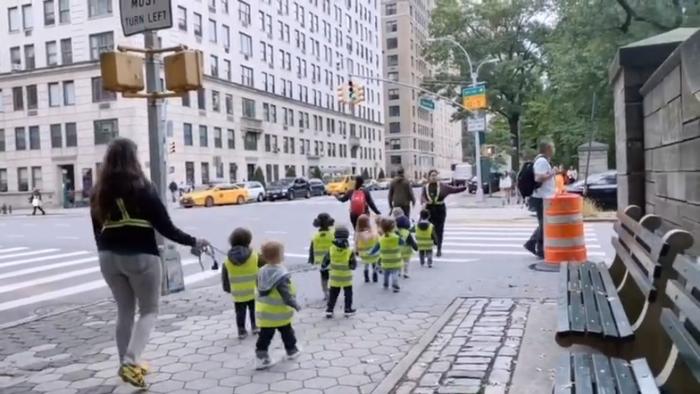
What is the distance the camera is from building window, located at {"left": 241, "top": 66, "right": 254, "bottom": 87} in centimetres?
6135

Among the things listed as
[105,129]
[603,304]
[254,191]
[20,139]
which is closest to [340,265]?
[603,304]

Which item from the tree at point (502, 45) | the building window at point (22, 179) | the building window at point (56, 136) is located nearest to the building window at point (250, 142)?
the building window at point (56, 136)

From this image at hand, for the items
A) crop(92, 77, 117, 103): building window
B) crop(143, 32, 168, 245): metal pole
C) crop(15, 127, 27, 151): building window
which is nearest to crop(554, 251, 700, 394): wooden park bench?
crop(143, 32, 168, 245): metal pole

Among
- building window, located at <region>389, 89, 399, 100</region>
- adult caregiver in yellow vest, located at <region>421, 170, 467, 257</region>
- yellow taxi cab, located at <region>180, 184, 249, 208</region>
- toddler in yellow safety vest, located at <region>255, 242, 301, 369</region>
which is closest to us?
toddler in yellow safety vest, located at <region>255, 242, 301, 369</region>

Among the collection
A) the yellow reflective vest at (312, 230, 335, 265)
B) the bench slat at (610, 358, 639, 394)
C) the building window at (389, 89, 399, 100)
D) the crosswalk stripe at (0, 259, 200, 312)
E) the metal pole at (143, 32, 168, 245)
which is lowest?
the crosswalk stripe at (0, 259, 200, 312)

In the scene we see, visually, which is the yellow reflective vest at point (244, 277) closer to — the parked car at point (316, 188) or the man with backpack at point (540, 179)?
the man with backpack at point (540, 179)

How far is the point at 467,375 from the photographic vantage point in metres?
4.82

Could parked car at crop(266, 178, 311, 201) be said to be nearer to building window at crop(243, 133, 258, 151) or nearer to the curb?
building window at crop(243, 133, 258, 151)

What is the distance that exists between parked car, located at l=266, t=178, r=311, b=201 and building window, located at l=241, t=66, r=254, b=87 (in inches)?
598

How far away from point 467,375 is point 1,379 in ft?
12.4

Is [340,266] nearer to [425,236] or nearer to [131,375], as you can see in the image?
[131,375]

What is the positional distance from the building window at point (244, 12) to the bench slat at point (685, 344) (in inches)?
2426

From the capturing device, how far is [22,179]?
54.1 m

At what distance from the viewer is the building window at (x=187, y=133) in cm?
5188
